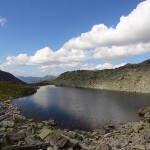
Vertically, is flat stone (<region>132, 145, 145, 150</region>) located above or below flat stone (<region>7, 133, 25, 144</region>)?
below

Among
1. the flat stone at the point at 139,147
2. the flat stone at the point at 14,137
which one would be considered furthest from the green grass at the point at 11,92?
the flat stone at the point at 139,147

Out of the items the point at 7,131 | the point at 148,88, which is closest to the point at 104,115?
the point at 7,131

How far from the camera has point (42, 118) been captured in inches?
2365

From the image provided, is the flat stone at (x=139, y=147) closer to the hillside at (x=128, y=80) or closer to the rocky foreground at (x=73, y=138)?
the rocky foreground at (x=73, y=138)

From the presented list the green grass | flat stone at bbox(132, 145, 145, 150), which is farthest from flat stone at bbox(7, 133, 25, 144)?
the green grass

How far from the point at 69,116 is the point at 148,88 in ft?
326

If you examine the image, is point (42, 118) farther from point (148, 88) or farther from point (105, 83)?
point (105, 83)

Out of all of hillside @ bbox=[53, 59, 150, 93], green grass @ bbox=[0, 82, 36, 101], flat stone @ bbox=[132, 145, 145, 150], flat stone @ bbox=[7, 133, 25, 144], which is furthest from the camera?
hillside @ bbox=[53, 59, 150, 93]

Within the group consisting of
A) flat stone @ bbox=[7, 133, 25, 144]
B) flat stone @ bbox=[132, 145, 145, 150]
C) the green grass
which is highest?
the green grass

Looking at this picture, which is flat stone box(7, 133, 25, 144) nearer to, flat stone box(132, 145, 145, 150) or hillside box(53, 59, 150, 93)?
flat stone box(132, 145, 145, 150)

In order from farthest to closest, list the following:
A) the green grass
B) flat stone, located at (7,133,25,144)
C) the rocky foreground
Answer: the green grass, flat stone, located at (7,133,25,144), the rocky foreground

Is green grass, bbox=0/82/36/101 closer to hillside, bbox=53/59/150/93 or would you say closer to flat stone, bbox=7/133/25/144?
flat stone, bbox=7/133/25/144

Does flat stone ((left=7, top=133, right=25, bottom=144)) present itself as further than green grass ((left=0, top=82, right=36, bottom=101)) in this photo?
No

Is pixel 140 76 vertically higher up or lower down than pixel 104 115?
higher up
